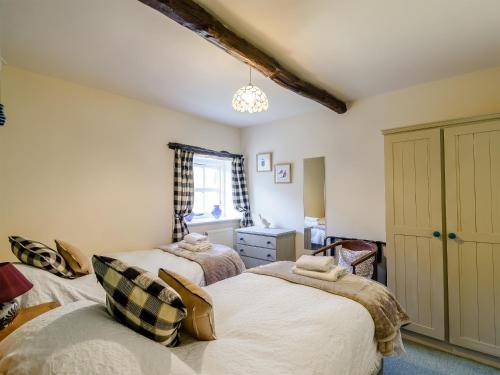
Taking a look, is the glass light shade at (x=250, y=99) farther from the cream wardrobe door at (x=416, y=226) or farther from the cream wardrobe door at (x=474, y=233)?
the cream wardrobe door at (x=474, y=233)

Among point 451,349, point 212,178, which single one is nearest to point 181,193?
point 212,178

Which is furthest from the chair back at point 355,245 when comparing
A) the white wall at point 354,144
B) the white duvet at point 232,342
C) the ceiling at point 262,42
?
the ceiling at point 262,42

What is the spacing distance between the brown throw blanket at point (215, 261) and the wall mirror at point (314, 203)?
1333 mm

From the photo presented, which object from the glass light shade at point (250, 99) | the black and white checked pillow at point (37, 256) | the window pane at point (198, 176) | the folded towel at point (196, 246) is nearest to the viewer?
the black and white checked pillow at point (37, 256)

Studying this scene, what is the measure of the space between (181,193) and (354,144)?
2.43 m

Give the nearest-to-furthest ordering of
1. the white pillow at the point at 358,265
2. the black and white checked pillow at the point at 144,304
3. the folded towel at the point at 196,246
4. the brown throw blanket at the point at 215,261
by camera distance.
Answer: the black and white checked pillow at the point at 144,304 < the brown throw blanket at the point at 215,261 < the white pillow at the point at 358,265 < the folded towel at the point at 196,246

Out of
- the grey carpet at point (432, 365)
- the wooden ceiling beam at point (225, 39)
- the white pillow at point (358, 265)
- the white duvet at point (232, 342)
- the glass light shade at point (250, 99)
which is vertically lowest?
the grey carpet at point (432, 365)

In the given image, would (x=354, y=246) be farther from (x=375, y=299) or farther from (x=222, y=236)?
(x=222, y=236)

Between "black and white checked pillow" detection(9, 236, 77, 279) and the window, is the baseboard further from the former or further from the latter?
"black and white checked pillow" detection(9, 236, 77, 279)

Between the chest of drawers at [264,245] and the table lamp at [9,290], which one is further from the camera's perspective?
the chest of drawers at [264,245]

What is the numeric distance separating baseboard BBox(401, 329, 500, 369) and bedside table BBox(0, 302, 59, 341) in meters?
2.97

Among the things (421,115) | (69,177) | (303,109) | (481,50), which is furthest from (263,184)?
(481,50)

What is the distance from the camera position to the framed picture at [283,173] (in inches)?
155

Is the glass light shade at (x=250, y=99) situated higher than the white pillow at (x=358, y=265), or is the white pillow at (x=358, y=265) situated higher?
the glass light shade at (x=250, y=99)
